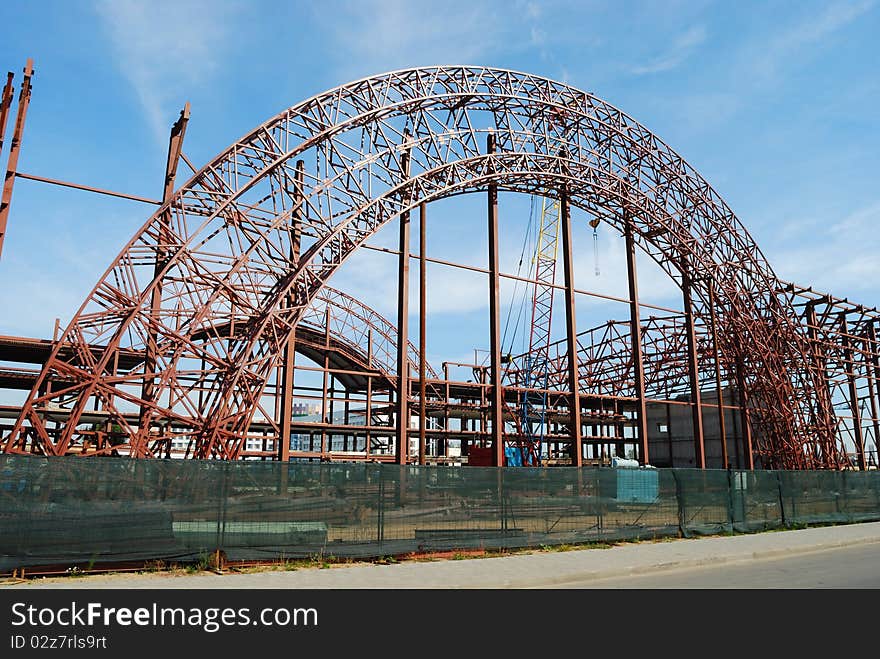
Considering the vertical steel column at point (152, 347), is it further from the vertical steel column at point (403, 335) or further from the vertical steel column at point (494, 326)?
the vertical steel column at point (494, 326)

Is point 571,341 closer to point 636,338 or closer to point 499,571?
point 636,338

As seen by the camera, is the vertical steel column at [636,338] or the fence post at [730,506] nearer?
the fence post at [730,506]

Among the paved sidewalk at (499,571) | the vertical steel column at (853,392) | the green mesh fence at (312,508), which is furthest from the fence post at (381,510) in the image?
the vertical steel column at (853,392)

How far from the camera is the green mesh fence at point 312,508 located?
11.0 m

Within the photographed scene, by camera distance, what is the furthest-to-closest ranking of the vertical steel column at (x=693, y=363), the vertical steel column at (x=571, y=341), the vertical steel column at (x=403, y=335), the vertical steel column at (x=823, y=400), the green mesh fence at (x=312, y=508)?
the vertical steel column at (x=823, y=400) < the vertical steel column at (x=693, y=363) < the vertical steel column at (x=571, y=341) < the vertical steel column at (x=403, y=335) < the green mesh fence at (x=312, y=508)

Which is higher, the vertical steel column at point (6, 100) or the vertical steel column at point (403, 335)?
the vertical steel column at point (6, 100)

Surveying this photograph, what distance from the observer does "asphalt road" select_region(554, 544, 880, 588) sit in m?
11.1

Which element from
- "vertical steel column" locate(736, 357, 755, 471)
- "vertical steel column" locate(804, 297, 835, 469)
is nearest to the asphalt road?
"vertical steel column" locate(736, 357, 755, 471)

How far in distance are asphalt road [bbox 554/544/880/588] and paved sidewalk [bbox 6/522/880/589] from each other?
0.29 meters

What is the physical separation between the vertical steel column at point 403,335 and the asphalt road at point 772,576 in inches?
463

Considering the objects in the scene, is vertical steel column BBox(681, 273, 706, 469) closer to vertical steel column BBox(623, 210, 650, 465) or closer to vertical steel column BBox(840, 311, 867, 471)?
vertical steel column BBox(623, 210, 650, 465)

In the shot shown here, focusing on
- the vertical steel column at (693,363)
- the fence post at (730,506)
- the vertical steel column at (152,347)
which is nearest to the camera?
the vertical steel column at (152,347)

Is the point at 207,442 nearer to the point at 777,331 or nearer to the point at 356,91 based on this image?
the point at 356,91
